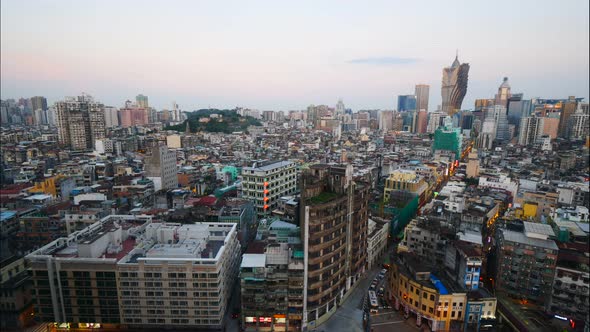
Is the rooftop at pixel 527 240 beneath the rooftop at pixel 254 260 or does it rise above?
above

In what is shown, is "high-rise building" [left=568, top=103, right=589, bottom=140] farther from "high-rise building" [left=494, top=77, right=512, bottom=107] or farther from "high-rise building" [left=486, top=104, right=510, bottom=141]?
"high-rise building" [left=494, top=77, right=512, bottom=107]

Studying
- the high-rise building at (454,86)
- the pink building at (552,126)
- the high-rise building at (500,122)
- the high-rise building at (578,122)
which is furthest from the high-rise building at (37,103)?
the high-rise building at (578,122)

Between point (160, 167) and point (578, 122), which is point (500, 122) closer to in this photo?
point (578, 122)

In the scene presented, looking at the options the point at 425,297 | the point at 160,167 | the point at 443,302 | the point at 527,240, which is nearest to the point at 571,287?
the point at 527,240

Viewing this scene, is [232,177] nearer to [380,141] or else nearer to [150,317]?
[150,317]

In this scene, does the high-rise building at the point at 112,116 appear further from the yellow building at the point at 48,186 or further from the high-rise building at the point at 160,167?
the high-rise building at the point at 160,167

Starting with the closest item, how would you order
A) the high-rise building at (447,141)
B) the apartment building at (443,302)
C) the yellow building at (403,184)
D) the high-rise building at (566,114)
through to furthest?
the apartment building at (443,302) < the yellow building at (403,184) < the high-rise building at (447,141) < the high-rise building at (566,114)
